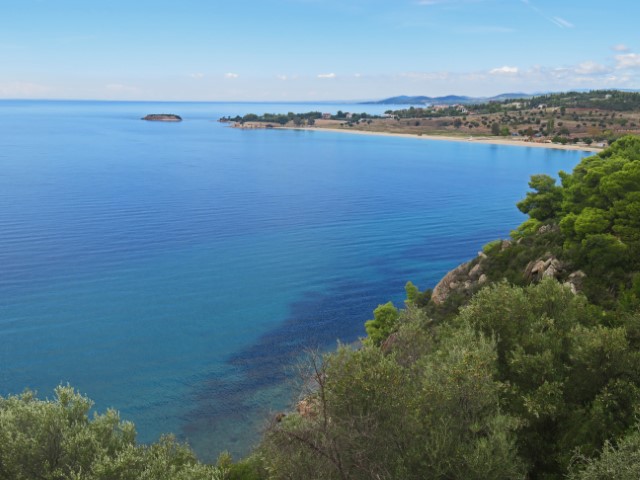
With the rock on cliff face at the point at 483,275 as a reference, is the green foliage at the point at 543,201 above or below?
above

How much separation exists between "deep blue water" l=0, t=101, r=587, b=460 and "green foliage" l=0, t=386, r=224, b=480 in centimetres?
1234

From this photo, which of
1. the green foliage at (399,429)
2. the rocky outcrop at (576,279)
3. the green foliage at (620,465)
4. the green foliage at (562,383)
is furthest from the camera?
the rocky outcrop at (576,279)

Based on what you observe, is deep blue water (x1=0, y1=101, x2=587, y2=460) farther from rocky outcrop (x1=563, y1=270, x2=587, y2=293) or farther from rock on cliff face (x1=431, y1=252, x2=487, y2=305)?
rocky outcrop (x1=563, y1=270, x2=587, y2=293)

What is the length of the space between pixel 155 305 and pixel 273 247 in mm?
23124

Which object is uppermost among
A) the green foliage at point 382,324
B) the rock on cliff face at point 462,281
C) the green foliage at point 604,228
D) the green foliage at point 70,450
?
the green foliage at point 604,228

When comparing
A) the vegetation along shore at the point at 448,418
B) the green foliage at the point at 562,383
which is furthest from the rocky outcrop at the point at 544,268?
the green foliage at the point at 562,383

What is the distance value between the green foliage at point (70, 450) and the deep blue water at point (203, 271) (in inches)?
486

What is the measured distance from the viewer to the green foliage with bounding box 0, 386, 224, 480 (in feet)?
56.6

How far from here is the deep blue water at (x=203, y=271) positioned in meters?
38.1

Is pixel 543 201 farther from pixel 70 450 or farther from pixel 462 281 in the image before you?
pixel 70 450

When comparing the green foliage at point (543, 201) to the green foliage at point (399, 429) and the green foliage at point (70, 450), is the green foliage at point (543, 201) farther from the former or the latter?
the green foliage at point (70, 450)

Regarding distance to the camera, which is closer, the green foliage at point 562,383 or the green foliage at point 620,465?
the green foliage at point 620,465

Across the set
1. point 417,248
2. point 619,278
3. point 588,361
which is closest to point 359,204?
point 417,248

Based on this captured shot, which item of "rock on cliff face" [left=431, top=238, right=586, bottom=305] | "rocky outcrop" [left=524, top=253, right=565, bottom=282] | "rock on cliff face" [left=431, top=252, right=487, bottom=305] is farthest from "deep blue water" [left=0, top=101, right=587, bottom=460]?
"rocky outcrop" [left=524, top=253, right=565, bottom=282]
